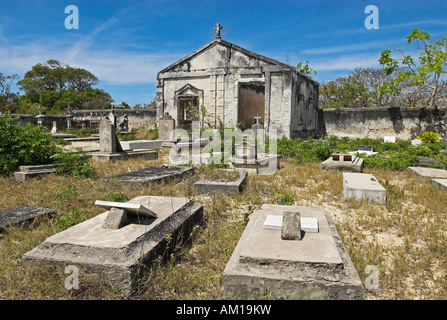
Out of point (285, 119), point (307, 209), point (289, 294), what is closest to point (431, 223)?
point (307, 209)

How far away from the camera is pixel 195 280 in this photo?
2721mm

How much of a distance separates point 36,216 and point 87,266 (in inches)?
65.8

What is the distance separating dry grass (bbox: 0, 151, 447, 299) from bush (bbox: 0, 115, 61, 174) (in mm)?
742

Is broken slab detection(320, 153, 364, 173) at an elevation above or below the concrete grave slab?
above

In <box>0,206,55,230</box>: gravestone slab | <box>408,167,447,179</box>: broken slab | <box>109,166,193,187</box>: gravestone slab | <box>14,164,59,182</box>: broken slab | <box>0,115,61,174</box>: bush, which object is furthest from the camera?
<box>408,167,447,179</box>: broken slab

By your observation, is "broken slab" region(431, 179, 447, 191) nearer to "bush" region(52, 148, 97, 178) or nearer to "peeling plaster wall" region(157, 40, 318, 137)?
"bush" region(52, 148, 97, 178)

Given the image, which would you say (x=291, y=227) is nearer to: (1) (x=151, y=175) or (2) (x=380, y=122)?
(1) (x=151, y=175)

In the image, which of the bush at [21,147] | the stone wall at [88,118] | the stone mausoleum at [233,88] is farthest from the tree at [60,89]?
the bush at [21,147]

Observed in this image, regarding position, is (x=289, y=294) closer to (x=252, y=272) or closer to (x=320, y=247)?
(x=252, y=272)

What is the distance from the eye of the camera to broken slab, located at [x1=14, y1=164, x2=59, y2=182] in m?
6.09

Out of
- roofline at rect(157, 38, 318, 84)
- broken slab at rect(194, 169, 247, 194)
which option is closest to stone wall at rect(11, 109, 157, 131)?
roofline at rect(157, 38, 318, 84)

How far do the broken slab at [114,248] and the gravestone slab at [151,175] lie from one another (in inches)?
98.3

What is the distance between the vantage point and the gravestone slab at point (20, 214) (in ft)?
11.8

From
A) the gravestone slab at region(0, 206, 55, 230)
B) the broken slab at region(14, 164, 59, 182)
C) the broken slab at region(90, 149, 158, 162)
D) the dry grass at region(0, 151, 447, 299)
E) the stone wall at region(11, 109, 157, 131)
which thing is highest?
the stone wall at region(11, 109, 157, 131)
